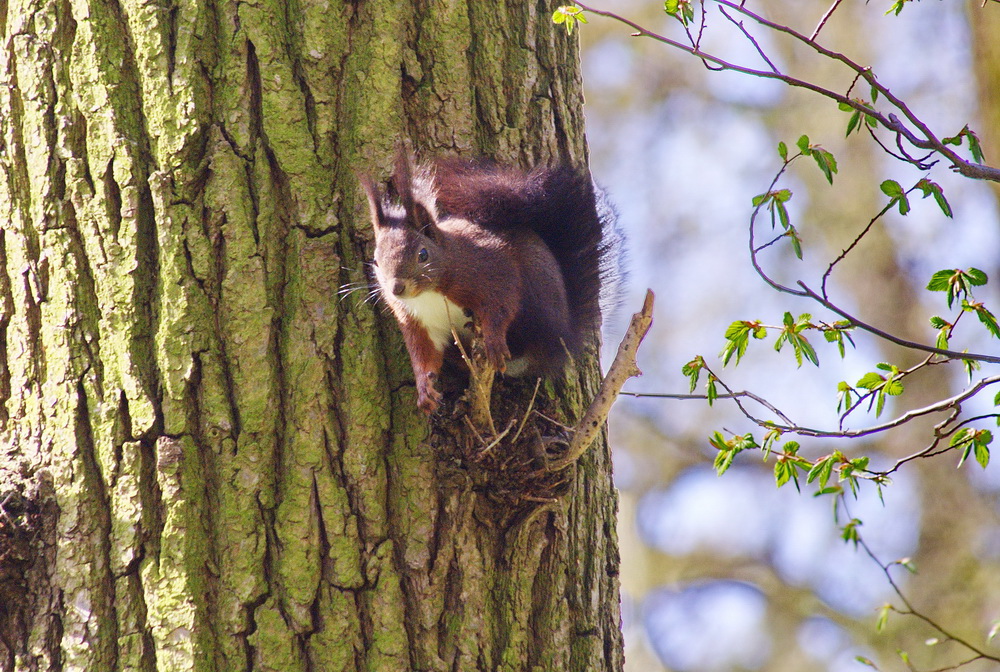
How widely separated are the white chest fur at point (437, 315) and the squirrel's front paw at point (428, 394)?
0.27ft

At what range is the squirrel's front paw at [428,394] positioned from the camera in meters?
1.58

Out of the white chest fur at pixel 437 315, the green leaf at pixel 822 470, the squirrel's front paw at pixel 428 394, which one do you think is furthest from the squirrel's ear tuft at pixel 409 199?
the green leaf at pixel 822 470

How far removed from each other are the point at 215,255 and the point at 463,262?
0.45m

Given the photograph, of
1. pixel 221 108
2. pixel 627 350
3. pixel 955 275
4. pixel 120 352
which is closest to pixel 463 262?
pixel 627 350

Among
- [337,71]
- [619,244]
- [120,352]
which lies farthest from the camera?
[619,244]

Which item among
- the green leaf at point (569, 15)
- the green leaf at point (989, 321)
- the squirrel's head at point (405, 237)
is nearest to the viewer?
the green leaf at point (989, 321)

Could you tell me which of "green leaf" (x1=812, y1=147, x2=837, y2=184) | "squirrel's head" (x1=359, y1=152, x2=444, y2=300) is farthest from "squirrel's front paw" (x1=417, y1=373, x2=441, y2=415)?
"green leaf" (x1=812, y1=147, x2=837, y2=184)

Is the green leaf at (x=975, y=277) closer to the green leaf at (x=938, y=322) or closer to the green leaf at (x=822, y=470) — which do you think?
the green leaf at (x=938, y=322)

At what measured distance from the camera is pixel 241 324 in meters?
1.57

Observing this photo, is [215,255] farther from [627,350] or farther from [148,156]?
[627,350]

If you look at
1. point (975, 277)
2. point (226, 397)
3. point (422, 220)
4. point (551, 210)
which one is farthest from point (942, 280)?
point (226, 397)

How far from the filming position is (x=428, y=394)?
1581 millimetres

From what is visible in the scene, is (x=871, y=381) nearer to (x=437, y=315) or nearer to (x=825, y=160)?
(x=825, y=160)

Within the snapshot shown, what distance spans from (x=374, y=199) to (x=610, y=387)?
528 millimetres
